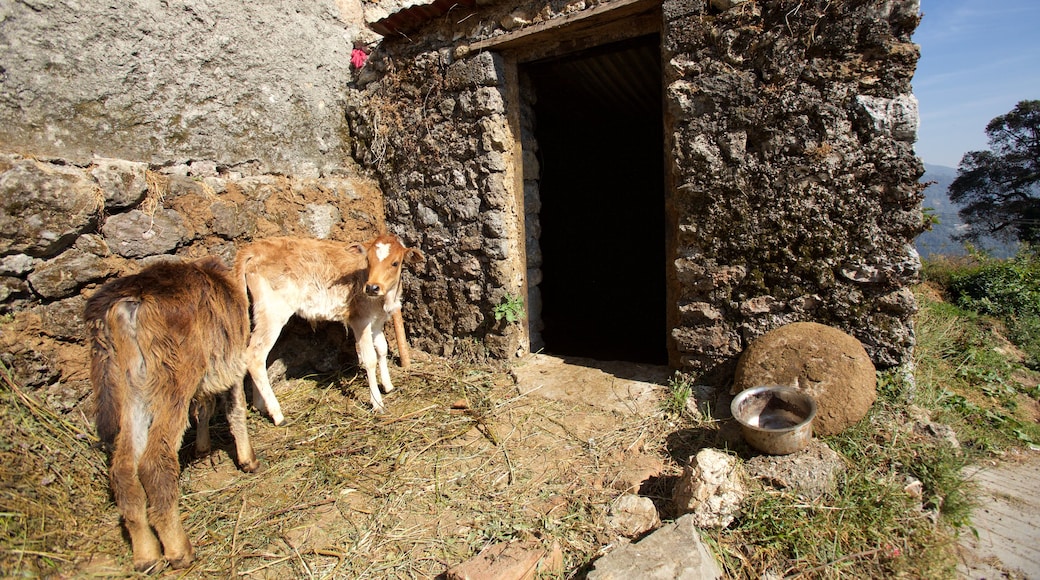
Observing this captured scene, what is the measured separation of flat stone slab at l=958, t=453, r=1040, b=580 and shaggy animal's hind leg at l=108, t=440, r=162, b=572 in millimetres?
4252

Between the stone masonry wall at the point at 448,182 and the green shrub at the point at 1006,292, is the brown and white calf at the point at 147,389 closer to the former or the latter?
the stone masonry wall at the point at 448,182

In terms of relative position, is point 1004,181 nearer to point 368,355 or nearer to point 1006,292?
point 1006,292

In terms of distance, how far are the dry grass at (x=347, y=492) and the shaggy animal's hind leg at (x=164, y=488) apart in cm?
11

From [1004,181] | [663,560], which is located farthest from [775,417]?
[1004,181]

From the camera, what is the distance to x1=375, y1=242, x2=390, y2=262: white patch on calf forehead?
13.8ft

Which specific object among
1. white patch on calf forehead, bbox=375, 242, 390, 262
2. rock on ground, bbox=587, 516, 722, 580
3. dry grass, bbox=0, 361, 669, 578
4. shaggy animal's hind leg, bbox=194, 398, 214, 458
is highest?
white patch on calf forehead, bbox=375, 242, 390, 262

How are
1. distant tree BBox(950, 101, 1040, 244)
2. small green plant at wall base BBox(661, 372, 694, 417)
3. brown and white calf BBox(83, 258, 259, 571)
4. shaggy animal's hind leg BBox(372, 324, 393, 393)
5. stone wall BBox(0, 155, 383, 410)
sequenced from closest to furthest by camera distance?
brown and white calf BBox(83, 258, 259, 571) → stone wall BBox(0, 155, 383, 410) → small green plant at wall base BBox(661, 372, 694, 417) → shaggy animal's hind leg BBox(372, 324, 393, 393) → distant tree BBox(950, 101, 1040, 244)

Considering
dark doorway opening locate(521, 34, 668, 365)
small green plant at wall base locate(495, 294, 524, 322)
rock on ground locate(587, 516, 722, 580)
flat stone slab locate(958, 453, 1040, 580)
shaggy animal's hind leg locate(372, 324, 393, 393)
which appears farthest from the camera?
dark doorway opening locate(521, 34, 668, 365)

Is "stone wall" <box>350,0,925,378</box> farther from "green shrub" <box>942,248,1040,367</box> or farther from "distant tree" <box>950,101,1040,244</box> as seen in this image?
"distant tree" <box>950,101,1040,244</box>

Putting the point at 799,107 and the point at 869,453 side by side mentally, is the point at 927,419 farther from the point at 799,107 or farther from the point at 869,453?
the point at 799,107

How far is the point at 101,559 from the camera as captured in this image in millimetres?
2791

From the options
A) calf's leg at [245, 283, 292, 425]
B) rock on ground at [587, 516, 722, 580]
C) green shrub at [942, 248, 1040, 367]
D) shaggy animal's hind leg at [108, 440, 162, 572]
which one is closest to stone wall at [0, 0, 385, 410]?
calf's leg at [245, 283, 292, 425]

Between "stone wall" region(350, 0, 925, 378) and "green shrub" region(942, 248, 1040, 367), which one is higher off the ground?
"stone wall" region(350, 0, 925, 378)

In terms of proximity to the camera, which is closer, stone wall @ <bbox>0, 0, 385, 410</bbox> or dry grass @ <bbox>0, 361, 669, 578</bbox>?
dry grass @ <bbox>0, 361, 669, 578</bbox>
